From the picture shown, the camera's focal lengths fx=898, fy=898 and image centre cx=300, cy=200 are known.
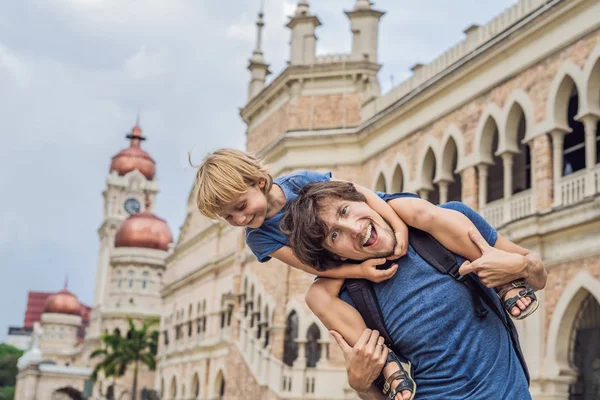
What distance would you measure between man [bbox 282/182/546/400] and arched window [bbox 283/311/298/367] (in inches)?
718

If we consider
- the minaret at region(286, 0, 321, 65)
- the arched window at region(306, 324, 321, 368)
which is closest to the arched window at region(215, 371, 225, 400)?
the arched window at region(306, 324, 321, 368)

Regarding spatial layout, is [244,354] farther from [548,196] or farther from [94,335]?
[94,335]

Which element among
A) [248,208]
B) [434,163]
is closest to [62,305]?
[434,163]

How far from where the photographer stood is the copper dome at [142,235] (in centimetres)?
5278

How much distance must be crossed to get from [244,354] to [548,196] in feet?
36.2

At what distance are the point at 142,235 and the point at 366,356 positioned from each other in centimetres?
5117

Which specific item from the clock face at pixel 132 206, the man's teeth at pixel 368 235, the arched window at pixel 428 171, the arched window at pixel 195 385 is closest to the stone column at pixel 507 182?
the arched window at pixel 428 171

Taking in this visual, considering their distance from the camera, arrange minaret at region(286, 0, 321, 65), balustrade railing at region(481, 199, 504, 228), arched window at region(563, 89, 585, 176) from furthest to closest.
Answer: minaret at region(286, 0, 321, 65) → arched window at region(563, 89, 585, 176) → balustrade railing at region(481, 199, 504, 228)

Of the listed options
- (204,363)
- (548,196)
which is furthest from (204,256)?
(548,196)

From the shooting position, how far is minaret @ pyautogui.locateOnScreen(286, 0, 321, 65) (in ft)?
71.0

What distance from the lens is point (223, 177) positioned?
9.35 ft

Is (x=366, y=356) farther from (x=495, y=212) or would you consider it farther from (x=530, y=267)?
(x=495, y=212)

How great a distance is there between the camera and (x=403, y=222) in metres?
2.72

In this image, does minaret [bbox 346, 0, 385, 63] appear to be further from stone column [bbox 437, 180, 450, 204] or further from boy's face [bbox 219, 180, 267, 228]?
boy's face [bbox 219, 180, 267, 228]
